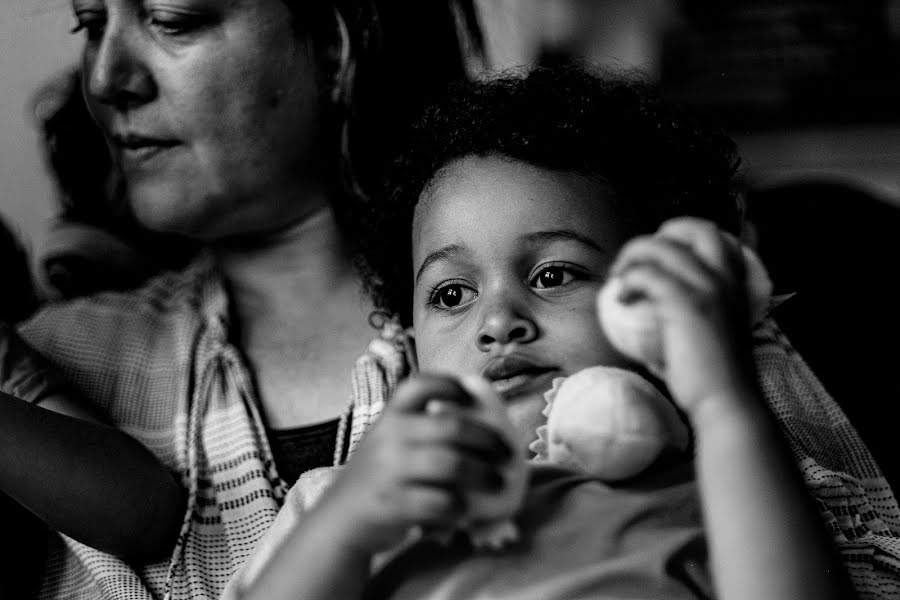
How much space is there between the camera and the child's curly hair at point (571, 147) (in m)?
0.99

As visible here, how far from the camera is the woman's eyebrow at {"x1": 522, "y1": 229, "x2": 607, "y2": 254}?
2.98 ft

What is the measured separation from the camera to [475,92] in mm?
Result: 1148

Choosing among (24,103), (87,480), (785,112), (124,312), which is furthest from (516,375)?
(785,112)

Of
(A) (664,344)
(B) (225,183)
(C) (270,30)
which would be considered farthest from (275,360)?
(A) (664,344)

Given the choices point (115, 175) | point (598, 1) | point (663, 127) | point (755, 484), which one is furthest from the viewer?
point (598, 1)

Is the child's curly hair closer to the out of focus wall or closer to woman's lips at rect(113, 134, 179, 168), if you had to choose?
woman's lips at rect(113, 134, 179, 168)

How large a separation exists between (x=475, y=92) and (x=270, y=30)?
244 millimetres

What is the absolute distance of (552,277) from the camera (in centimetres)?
92

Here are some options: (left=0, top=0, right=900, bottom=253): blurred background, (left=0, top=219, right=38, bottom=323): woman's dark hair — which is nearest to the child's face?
(left=0, top=219, right=38, bottom=323): woman's dark hair

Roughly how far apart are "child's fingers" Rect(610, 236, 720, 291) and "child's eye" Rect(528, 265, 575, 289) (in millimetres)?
269

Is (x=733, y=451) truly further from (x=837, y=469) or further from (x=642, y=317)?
(x=837, y=469)

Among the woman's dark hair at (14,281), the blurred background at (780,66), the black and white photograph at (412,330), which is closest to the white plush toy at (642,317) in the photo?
the black and white photograph at (412,330)

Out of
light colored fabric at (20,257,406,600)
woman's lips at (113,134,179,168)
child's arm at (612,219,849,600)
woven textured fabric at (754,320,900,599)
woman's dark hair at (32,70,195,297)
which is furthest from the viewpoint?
woman's dark hair at (32,70,195,297)

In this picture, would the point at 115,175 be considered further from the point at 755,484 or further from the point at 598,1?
the point at 598,1
